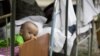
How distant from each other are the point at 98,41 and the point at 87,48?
646mm

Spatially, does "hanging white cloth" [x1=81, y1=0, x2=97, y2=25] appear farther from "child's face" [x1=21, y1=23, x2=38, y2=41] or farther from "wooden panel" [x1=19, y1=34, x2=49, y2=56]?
"child's face" [x1=21, y1=23, x2=38, y2=41]

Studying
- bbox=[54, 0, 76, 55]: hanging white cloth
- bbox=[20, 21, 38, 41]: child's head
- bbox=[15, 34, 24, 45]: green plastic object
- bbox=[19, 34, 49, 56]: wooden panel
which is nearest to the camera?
bbox=[19, 34, 49, 56]: wooden panel

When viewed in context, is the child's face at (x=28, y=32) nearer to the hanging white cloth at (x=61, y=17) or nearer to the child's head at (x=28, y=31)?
the child's head at (x=28, y=31)

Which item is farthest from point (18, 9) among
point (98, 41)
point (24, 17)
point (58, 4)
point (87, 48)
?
point (98, 41)

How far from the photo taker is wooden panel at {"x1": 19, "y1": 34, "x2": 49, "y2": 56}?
69.6 inches

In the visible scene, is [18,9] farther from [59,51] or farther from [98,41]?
[98,41]

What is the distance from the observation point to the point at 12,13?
59.6 inches

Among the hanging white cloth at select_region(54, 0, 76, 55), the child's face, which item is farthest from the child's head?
the hanging white cloth at select_region(54, 0, 76, 55)

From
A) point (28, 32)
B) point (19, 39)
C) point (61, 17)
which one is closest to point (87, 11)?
point (61, 17)

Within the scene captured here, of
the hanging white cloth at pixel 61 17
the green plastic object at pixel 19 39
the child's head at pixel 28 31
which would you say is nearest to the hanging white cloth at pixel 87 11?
the hanging white cloth at pixel 61 17

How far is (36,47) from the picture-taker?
200cm

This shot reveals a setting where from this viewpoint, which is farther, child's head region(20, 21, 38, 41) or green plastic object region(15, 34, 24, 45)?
child's head region(20, 21, 38, 41)

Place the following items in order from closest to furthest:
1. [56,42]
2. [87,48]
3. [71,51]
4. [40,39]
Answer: [40,39]
[56,42]
[71,51]
[87,48]

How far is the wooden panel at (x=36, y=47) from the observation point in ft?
5.80
